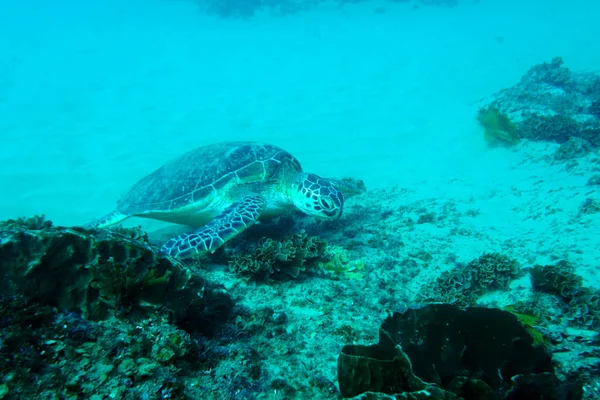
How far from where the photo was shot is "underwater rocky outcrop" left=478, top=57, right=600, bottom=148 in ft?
27.2

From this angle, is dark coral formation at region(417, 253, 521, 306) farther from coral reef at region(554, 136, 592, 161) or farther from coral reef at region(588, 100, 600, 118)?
coral reef at region(588, 100, 600, 118)

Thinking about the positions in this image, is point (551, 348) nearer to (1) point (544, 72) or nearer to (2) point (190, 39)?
(1) point (544, 72)

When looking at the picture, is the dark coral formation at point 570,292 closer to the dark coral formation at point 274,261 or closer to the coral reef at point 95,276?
the dark coral formation at point 274,261

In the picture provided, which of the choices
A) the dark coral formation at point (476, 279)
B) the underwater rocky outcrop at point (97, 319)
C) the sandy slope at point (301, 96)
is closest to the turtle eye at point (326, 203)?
the dark coral formation at point (476, 279)

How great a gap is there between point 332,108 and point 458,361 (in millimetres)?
17657

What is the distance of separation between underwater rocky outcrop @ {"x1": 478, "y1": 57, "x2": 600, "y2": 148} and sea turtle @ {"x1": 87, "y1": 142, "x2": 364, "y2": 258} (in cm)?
723

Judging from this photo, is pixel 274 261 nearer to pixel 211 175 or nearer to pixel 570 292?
pixel 211 175

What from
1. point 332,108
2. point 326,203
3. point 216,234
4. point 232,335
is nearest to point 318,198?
point 326,203

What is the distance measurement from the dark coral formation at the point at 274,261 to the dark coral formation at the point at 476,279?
1.49 metres

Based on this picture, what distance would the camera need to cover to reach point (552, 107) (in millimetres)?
10156

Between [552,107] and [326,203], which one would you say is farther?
[552,107]

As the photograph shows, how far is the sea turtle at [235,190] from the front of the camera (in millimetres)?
5344

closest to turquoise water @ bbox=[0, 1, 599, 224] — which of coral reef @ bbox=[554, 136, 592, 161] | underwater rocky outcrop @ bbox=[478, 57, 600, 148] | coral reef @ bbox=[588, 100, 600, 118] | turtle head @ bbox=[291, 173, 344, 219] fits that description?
underwater rocky outcrop @ bbox=[478, 57, 600, 148]

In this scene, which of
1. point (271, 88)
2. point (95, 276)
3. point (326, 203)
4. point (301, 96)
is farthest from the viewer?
point (271, 88)
